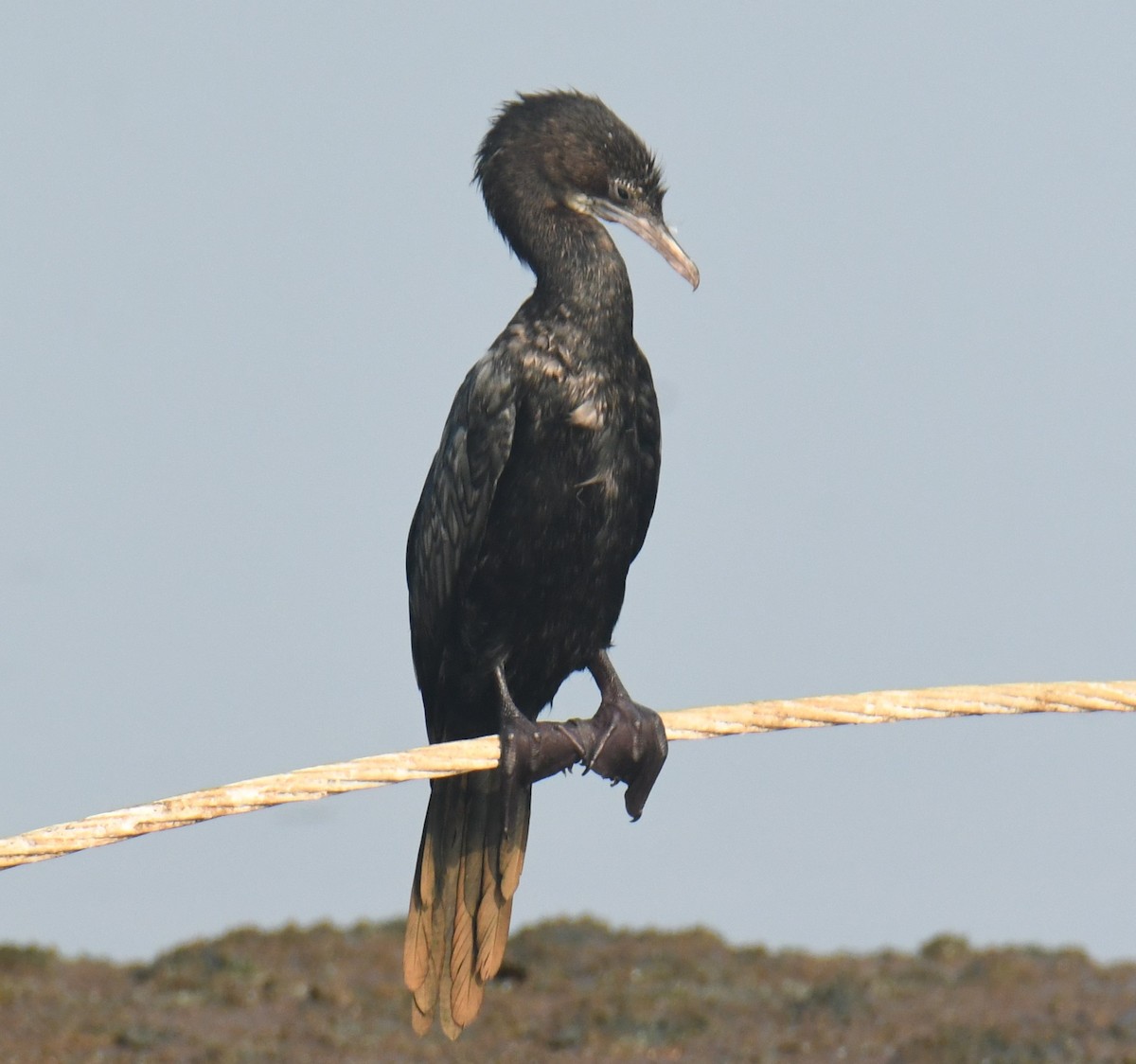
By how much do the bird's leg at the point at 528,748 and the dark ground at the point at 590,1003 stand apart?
38.7ft

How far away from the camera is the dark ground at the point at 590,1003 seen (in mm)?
16469

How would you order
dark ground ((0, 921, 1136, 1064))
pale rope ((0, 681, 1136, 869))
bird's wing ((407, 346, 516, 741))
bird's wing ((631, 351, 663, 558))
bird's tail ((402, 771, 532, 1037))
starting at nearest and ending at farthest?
pale rope ((0, 681, 1136, 869))
bird's wing ((407, 346, 516, 741))
bird's wing ((631, 351, 663, 558))
bird's tail ((402, 771, 532, 1037))
dark ground ((0, 921, 1136, 1064))

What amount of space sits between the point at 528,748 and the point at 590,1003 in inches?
553

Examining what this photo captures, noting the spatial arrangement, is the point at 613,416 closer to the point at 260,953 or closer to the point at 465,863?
the point at 465,863

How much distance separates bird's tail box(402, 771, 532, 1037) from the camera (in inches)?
212

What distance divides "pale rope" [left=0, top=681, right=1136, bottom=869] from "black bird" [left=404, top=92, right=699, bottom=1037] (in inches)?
16.6

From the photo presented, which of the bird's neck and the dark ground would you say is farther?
the dark ground

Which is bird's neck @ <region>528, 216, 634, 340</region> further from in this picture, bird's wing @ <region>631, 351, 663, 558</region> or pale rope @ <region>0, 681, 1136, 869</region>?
pale rope @ <region>0, 681, 1136, 869</region>

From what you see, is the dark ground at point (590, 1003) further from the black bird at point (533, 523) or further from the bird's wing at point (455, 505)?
the bird's wing at point (455, 505)

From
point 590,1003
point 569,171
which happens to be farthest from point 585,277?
point 590,1003

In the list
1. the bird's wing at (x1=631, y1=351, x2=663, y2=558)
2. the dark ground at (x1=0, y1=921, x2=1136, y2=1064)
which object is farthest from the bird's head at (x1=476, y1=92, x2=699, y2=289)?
the dark ground at (x1=0, y1=921, x2=1136, y2=1064)

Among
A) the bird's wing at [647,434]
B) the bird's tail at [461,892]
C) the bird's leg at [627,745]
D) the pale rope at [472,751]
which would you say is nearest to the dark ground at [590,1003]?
the bird's tail at [461,892]

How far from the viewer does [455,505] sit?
201 inches

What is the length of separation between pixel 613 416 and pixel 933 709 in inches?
48.3
